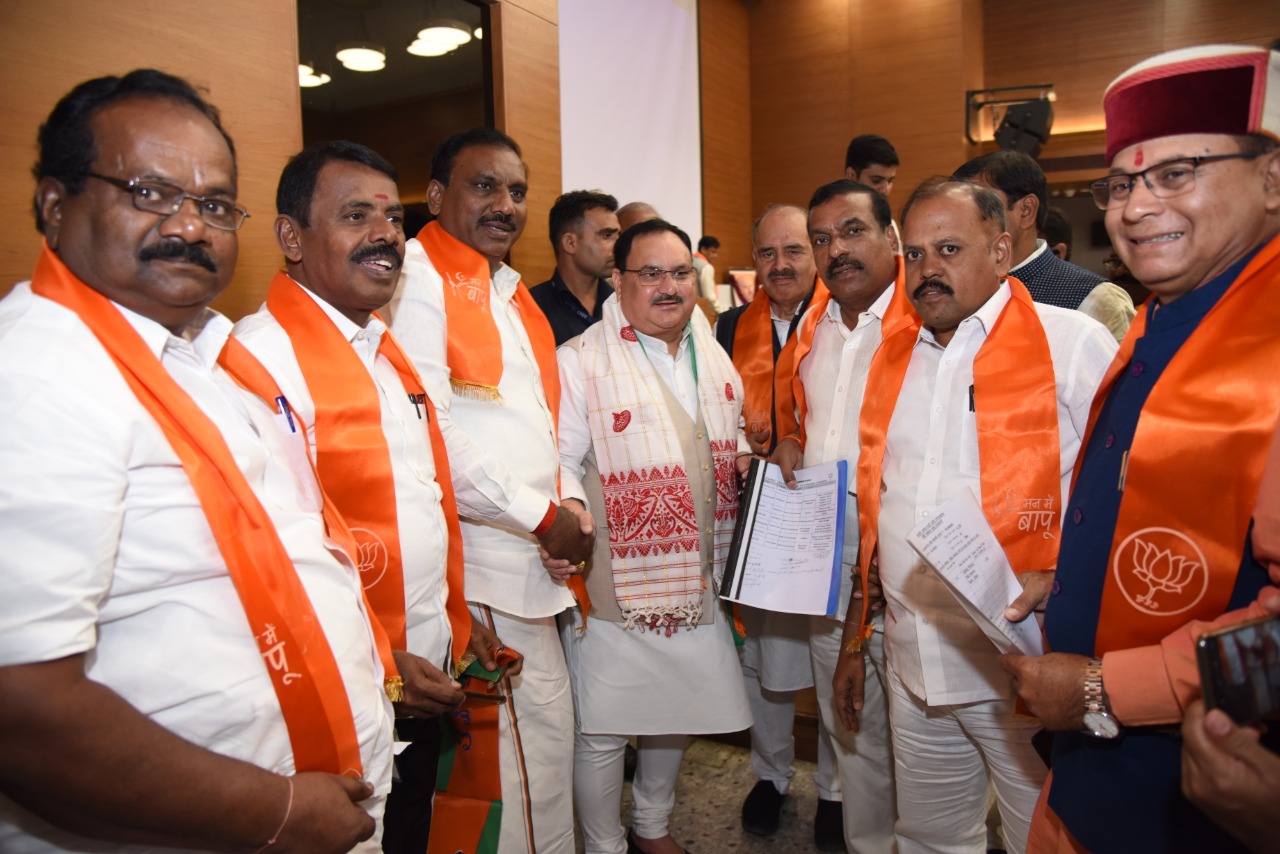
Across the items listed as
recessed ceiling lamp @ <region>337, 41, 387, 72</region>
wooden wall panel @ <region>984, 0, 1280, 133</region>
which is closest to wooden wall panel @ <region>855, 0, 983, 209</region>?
wooden wall panel @ <region>984, 0, 1280, 133</region>

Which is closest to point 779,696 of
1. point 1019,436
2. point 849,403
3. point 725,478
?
point 725,478

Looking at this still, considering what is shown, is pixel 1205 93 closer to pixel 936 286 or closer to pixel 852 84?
pixel 936 286

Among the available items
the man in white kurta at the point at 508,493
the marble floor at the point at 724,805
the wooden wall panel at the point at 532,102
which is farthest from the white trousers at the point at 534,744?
the wooden wall panel at the point at 532,102

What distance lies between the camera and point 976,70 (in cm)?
862

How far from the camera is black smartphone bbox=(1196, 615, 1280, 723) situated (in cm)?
85

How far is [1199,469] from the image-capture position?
1.11m

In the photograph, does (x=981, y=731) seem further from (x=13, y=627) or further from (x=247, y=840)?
(x=13, y=627)

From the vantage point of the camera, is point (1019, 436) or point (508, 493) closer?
point (1019, 436)

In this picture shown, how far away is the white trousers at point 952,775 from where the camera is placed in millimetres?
1845

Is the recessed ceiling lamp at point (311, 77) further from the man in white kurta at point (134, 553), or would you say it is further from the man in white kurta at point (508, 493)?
the man in white kurta at point (134, 553)

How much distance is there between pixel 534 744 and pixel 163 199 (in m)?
1.64

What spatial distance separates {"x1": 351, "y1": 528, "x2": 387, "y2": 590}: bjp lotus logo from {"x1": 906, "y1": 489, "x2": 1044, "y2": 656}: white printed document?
1.03m

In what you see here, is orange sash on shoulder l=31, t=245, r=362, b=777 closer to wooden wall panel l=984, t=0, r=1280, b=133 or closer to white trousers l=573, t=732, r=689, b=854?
white trousers l=573, t=732, r=689, b=854

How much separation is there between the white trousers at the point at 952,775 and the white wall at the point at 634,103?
4.16 metres
